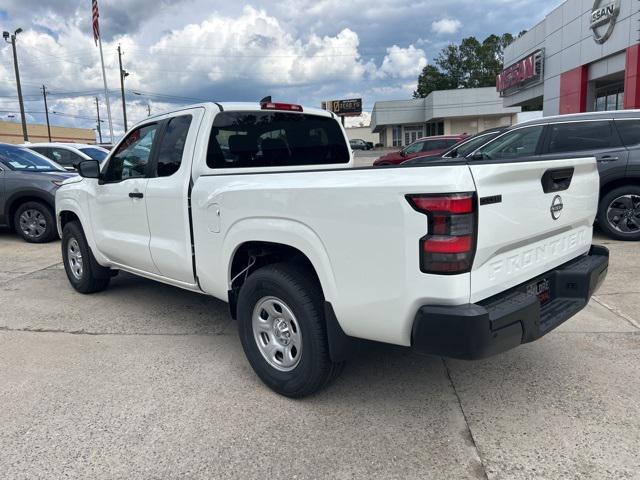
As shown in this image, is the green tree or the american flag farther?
the green tree

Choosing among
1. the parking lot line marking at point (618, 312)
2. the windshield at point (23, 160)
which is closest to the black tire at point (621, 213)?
the parking lot line marking at point (618, 312)

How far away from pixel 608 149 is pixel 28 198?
9266 mm

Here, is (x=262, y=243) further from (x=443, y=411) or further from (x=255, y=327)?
(x=443, y=411)

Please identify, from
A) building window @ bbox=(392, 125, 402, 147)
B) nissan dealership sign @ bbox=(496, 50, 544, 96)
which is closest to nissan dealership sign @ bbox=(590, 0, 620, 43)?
nissan dealership sign @ bbox=(496, 50, 544, 96)

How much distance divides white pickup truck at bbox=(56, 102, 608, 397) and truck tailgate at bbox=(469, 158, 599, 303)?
1 centimetres

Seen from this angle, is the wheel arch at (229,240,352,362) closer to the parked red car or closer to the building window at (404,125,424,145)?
the parked red car

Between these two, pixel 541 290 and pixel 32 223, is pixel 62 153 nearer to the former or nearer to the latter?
pixel 32 223

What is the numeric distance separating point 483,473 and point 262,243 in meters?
1.84

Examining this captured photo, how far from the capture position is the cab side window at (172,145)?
3979mm

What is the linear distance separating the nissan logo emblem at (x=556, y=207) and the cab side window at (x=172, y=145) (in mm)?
2631

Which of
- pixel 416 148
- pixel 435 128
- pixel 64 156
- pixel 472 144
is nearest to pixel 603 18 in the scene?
pixel 416 148

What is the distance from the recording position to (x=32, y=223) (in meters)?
8.98

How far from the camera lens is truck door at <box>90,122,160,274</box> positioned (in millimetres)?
4359

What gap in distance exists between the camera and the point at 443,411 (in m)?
3.06
